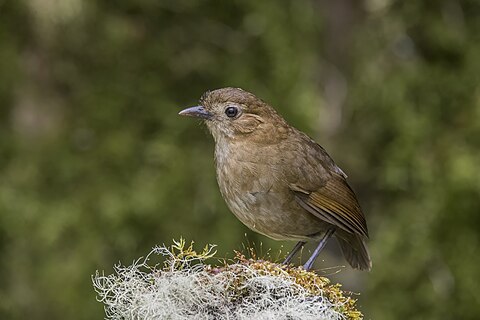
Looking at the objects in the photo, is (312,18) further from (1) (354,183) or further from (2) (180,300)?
(2) (180,300)

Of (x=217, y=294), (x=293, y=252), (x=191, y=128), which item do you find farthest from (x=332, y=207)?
(x=191, y=128)

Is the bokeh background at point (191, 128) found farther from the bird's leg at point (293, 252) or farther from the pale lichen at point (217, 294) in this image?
the pale lichen at point (217, 294)

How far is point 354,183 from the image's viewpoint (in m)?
6.48

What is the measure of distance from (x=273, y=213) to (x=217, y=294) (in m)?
1.00

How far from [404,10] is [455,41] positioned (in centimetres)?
38

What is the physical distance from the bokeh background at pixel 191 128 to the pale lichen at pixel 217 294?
2.63 meters

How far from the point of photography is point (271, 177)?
438 cm

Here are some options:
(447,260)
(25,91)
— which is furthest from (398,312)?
(25,91)

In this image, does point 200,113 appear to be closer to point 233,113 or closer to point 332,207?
point 233,113

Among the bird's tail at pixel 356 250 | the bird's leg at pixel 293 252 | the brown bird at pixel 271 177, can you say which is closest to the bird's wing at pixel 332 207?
the brown bird at pixel 271 177

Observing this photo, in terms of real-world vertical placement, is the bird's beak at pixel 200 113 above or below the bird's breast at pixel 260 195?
above

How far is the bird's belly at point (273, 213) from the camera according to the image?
4312 mm

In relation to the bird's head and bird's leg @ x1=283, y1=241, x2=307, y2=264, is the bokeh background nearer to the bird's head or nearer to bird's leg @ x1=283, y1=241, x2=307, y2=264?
bird's leg @ x1=283, y1=241, x2=307, y2=264

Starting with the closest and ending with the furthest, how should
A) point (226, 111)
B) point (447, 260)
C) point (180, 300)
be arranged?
point (180, 300), point (226, 111), point (447, 260)
